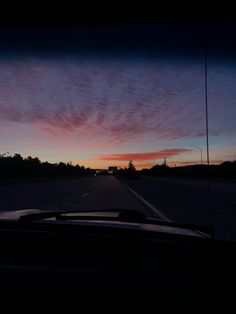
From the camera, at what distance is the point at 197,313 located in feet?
6.81

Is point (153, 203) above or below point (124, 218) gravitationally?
below

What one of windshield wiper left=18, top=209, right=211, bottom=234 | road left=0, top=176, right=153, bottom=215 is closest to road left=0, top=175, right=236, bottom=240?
road left=0, top=176, right=153, bottom=215

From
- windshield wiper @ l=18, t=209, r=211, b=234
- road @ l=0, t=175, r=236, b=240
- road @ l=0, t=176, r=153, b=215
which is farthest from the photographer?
road @ l=0, t=176, r=153, b=215

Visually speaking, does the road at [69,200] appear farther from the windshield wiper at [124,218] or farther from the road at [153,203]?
the windshield wiper at [124,218]

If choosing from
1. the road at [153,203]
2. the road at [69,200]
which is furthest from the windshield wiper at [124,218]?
the road at [69,200]

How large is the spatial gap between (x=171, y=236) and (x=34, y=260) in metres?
1.01

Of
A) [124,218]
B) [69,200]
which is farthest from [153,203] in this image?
[124,218]

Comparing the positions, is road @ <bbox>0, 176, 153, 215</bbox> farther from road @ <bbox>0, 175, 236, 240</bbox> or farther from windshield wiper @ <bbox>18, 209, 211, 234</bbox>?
windshield wiper @ <bbox>18, 209, 211, 234</bbox>

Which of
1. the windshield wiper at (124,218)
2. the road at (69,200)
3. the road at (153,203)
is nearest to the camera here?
the windshield wiper at (124,218)

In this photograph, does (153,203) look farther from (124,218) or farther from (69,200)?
(124,218)

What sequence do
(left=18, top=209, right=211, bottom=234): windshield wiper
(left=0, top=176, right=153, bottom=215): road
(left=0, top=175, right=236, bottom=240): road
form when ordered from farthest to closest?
(left=0, top=176, right=153, bottom=215): road < (left=0, top=175, right=236, bottom=240): road < (left=18, top=209, right=211, bottom=234): windshield wiper

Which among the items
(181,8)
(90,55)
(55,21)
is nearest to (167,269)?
(181,8)

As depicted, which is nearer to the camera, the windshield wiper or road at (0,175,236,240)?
the windshield wiper

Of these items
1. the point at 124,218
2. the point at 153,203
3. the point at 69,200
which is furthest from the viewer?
the point at 69,200
